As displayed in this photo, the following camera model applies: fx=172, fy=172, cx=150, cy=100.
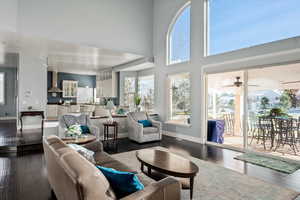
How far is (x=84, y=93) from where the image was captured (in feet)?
41.9

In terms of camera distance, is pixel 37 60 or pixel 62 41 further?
pixel 37 60

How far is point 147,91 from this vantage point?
9.13 meters

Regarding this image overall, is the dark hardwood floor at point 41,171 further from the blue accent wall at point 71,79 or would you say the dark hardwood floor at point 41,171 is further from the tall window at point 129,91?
the blue accent wall at point 71,79

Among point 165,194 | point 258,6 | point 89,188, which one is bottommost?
point 165,194

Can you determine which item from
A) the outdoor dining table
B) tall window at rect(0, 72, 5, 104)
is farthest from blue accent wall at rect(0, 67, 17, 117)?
the outdoor dining table

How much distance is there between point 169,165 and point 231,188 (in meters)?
1.04

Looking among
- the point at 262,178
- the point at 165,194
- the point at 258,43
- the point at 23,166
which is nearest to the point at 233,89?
the point at 258,43

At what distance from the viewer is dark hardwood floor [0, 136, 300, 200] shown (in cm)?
250

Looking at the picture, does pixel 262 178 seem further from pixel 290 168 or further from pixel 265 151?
pixel 265 151

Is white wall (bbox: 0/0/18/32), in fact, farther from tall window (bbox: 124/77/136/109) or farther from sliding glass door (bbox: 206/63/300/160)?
tall window (bbox: 124/77/136/109)

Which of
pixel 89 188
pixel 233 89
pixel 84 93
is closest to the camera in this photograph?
pixel 89 188

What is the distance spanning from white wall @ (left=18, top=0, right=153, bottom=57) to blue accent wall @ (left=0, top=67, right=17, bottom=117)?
22.1ft

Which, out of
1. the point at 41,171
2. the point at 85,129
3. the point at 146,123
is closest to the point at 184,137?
the point at 146,123

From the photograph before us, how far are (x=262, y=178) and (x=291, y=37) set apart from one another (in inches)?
121
